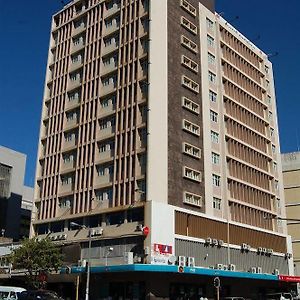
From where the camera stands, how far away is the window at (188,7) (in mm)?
68250

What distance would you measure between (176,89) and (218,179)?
13.6 m

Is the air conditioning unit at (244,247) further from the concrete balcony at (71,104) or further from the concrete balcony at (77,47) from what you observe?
the concrete balcony at (77,47)

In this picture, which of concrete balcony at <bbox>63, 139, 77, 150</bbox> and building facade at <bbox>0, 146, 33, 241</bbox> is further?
building facade at <bbox>0, 146, 33, 241</bbox>

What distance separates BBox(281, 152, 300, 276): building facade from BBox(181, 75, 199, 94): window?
118 feet

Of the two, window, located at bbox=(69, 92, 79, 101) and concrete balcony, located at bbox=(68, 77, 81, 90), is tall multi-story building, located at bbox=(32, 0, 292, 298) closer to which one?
window, located at bbox=(69, 92, 79, 101)

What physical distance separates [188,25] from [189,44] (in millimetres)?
3327

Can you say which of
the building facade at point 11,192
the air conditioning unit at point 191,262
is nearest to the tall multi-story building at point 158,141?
the air conditioning unit at point 191,262

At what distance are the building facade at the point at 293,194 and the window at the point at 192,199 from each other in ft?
112

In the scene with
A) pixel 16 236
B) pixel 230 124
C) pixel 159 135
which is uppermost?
pixel 230 124

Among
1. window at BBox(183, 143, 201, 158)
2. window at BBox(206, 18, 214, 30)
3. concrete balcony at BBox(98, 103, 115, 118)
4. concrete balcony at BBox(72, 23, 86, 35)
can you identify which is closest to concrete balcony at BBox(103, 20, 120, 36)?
concrete balcony at BBox(72, 23, 86, 35)

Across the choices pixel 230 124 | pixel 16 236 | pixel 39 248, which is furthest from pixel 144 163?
pixel 16 236

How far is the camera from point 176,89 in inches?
2426

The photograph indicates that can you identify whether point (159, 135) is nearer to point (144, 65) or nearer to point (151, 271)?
point (144, 65)

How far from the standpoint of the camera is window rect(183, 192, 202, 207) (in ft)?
188
